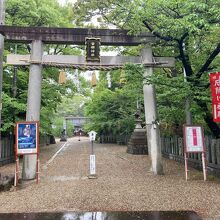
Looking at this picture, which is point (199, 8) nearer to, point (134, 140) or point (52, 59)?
point (52, 59)

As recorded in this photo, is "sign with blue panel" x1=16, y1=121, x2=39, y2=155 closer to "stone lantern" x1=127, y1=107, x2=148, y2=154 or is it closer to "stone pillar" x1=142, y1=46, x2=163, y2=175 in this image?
"stone pillar" x1=142, y1=46, x2=163, y2=175

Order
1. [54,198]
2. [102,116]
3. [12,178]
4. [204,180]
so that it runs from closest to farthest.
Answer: [54,198] < [204,180] < [12,178] < [102,116]

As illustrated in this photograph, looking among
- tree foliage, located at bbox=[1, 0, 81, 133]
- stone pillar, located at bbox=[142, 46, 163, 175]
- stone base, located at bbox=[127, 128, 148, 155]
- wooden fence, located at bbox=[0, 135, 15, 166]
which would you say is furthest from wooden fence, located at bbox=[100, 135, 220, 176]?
wooden fence, located at bbox=[0, 135, 15, 166]

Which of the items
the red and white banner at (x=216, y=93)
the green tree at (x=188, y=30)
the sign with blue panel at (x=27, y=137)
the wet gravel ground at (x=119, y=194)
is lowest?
the wet gravel ground at (x=119, y=194)

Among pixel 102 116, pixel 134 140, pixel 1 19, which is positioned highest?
pixel 1 19

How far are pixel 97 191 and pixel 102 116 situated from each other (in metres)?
19.6

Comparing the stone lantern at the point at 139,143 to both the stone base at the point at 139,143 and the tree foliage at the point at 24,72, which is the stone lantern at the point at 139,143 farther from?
the tree foliage at the point at 24,72

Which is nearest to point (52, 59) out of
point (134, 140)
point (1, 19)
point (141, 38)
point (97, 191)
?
point (1, 19)

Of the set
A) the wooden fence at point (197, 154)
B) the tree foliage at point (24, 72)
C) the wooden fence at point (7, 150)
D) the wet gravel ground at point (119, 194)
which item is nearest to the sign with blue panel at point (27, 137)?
the wet gravel ground at point (119, 194)

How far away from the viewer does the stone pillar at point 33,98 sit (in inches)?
409

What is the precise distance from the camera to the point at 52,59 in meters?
11.1

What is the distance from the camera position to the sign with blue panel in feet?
32.6

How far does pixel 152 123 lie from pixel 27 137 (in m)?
4.86

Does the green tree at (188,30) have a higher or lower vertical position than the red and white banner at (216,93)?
higher
